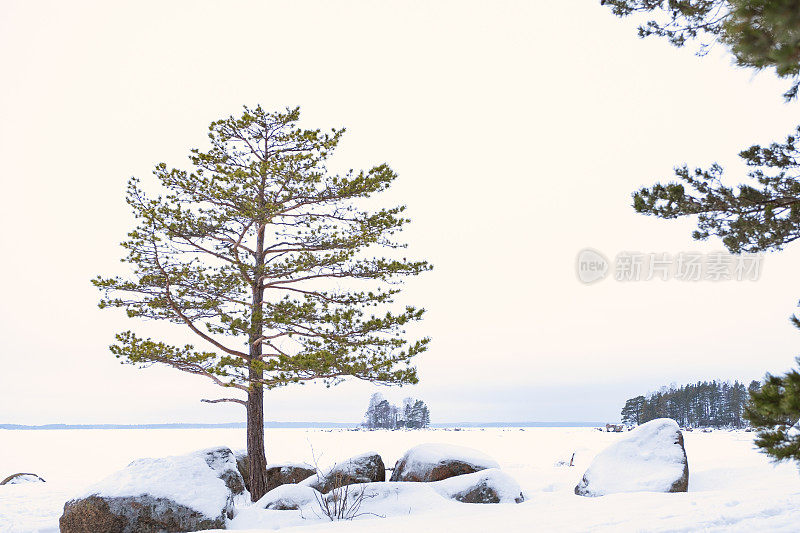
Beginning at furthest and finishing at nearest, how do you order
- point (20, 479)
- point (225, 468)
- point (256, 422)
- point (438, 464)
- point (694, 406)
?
point (694, 406) → point (20, 479) → point (256, 422) → point (438, 464) → point (225, 468)

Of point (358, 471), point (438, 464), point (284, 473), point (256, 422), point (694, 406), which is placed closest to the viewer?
point (438, 464)

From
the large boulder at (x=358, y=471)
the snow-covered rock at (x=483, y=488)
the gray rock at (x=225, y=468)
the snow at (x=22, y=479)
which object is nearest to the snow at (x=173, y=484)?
the gray rock at (x=225, y=468)

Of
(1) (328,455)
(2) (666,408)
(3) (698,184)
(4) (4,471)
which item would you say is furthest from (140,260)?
(2) (666,408)

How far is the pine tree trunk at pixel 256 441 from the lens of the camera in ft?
39.1

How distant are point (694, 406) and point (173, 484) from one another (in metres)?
79.2

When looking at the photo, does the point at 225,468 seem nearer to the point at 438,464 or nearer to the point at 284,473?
the point at 284,473

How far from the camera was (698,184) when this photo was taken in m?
6.79

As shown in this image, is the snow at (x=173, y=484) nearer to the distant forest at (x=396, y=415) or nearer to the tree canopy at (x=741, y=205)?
the tree canopy at (x=741, y=205)

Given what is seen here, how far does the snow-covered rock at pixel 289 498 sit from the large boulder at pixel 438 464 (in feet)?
9.48

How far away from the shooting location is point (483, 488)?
9773 mm

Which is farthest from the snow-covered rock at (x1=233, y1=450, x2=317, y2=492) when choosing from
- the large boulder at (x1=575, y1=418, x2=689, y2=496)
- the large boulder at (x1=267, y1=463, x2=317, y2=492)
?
the large boulder at (x1=575, y1=418, x2=689, y2=496)

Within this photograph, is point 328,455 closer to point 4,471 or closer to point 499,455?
point 499,455

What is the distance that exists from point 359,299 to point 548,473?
7.28m

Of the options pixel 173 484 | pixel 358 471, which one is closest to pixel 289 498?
pixel 173 484
